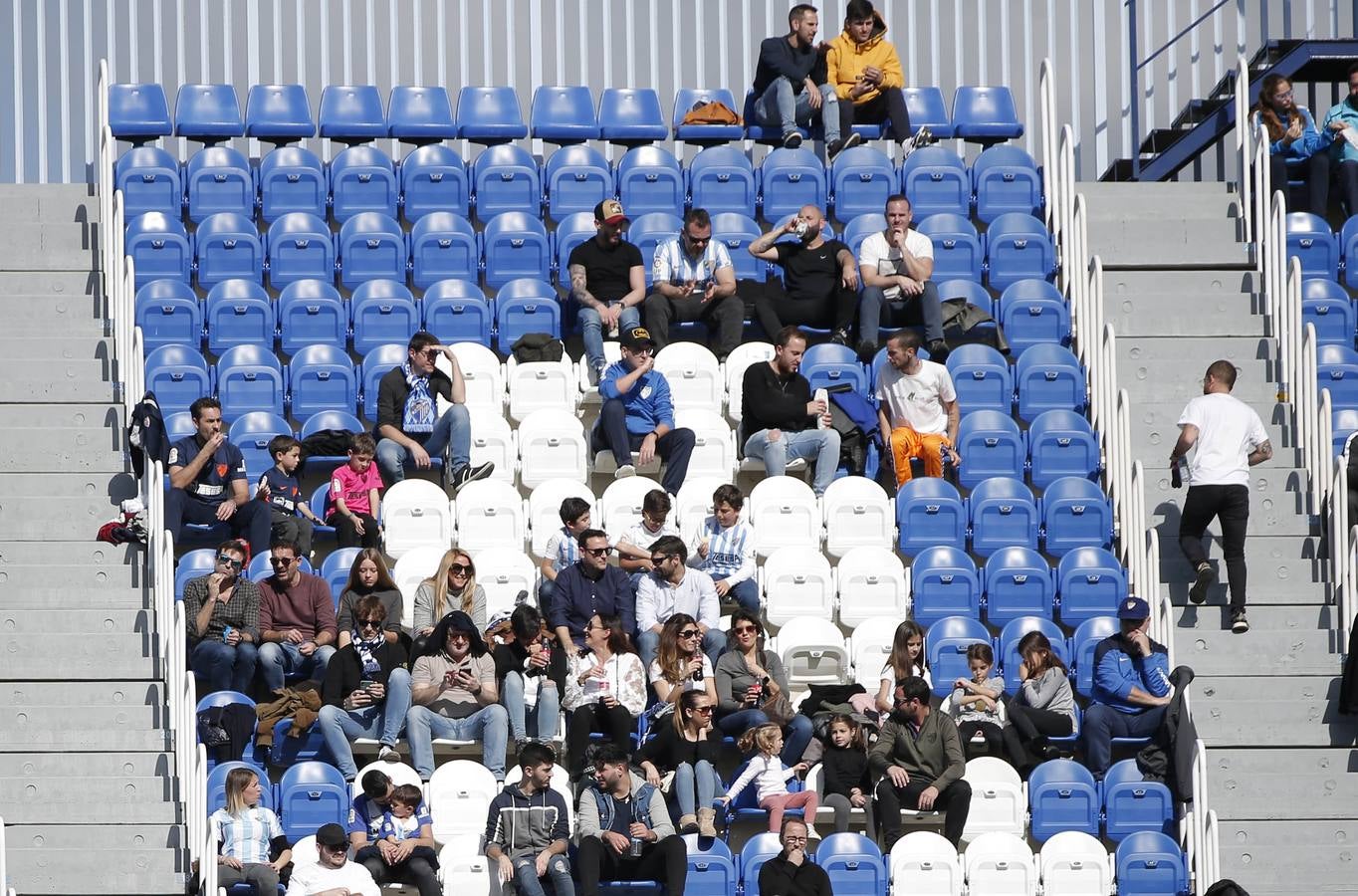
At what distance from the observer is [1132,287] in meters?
16.9

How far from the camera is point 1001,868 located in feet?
44.1

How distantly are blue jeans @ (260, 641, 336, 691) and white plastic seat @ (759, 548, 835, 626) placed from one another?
2436mm

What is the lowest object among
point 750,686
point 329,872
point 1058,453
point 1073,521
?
point 329,872

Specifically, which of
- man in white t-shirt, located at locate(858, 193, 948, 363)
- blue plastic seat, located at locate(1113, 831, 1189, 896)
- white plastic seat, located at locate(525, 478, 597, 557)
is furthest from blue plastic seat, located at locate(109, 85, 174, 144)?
blue plastic seat, located at locate(1113, 831, 1189, 896)

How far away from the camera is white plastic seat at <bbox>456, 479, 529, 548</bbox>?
1498cm

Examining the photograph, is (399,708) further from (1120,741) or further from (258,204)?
(258,204)

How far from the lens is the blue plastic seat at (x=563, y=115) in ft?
59.8

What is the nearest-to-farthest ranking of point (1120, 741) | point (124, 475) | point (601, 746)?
point (601, 746) < point (1120, 741) < point (124, 475)

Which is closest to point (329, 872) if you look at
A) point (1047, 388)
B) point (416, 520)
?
point (416, 520)

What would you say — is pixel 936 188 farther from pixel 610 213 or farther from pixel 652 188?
pixel 610 213

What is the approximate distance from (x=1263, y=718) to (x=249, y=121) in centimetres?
783

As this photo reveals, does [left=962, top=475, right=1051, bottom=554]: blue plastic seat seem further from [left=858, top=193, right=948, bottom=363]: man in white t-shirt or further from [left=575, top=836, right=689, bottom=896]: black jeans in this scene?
[left=575, top=836, right=689, bottom=896]: black jeans

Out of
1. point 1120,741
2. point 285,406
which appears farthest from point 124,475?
point 1120,741

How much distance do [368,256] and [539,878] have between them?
17.1 ft
